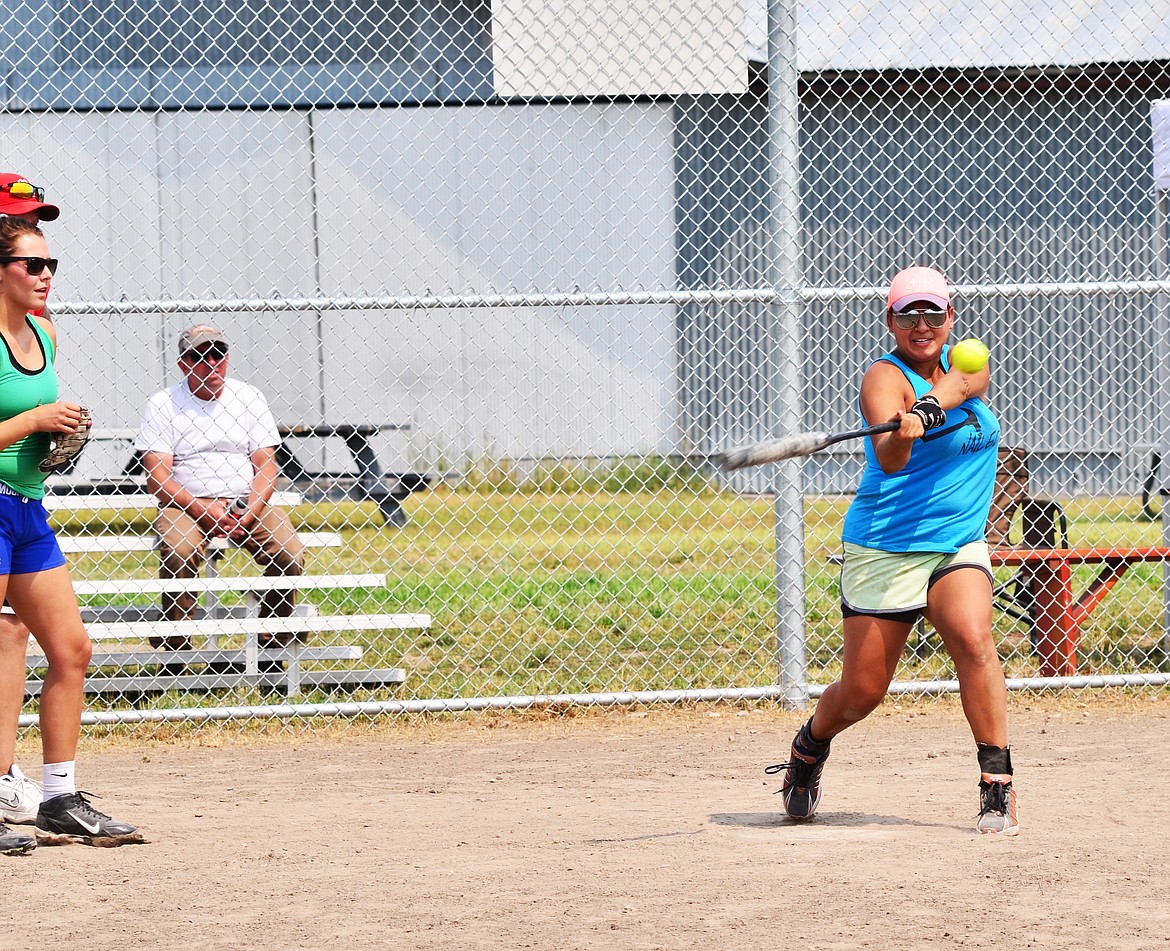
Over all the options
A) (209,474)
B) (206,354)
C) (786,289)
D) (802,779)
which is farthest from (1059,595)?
(206,354)

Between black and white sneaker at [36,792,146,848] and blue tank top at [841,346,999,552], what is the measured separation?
242 cm

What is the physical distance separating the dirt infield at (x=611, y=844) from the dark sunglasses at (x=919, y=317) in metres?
1.50

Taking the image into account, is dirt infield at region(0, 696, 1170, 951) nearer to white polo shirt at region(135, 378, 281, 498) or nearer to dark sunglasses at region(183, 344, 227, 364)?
white polo shirt at region(135, 378, 281, 498)

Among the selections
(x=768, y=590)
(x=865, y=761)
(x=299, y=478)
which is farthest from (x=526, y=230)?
(x=865, y=761)

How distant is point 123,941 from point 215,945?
0.78ft

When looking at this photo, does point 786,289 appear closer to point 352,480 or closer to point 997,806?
point 997,806

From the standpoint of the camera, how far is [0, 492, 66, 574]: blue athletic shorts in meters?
4.51

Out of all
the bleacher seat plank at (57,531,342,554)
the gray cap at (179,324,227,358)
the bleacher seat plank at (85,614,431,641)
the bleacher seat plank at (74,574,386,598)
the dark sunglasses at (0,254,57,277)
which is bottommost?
the bleacher seat plank at (85,614,431,641)

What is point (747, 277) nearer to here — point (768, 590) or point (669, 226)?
point (669, 226)

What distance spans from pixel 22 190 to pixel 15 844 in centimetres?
194

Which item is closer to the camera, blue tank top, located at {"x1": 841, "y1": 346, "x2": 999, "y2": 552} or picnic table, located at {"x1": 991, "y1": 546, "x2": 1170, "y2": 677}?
blue tank top, located at {"x1": 841, "y1": 346, "x2": 999, "y2": 552}

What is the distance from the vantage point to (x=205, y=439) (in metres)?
7.50

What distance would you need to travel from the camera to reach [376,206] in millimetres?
14727

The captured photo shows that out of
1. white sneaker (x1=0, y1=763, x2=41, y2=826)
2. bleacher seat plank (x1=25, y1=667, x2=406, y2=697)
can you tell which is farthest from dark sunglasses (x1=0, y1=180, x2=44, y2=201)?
bleacher seat plank (x1=25, y1=667, x2=406, y2=697)
